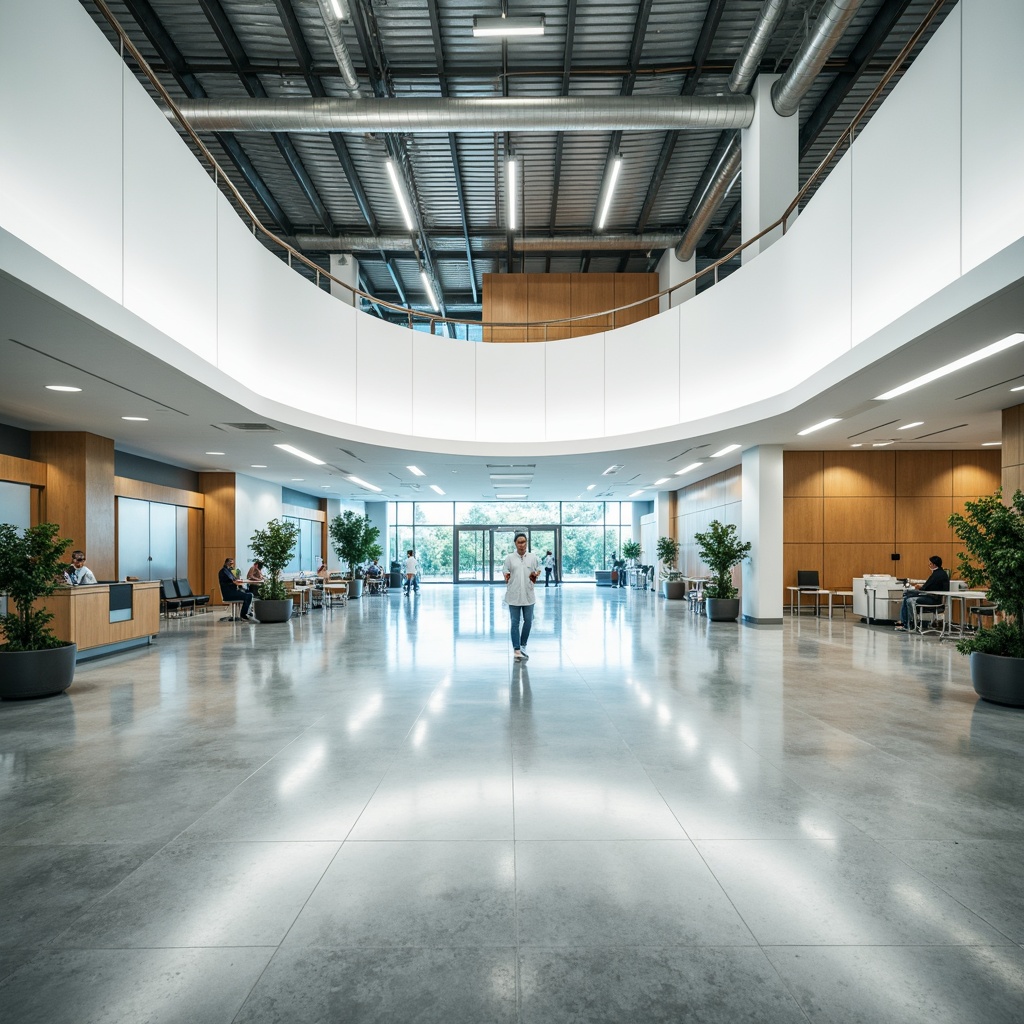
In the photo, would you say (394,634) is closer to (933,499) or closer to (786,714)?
(786,714)

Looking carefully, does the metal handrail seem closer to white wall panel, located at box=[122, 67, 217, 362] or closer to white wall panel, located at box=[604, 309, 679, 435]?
white wall panel, located at box=[122, 67, 217, 362]

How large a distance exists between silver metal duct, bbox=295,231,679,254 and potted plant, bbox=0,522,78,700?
37.7 feet

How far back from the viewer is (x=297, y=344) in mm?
11789

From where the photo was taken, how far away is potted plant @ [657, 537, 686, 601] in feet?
74.7

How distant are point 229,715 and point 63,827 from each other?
2677 mm

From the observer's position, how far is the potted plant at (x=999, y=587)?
662cm

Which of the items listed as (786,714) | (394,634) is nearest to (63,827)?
(786,714)

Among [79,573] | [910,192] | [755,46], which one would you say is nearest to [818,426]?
[910,192]

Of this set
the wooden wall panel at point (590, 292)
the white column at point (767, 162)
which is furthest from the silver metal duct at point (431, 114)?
the wooden wall panel at point (590, 292)

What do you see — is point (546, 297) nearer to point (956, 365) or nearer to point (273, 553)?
point (273, 553)

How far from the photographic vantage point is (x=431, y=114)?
10383mm

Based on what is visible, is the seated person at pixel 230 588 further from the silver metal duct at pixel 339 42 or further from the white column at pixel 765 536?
the white column at pixel 765 536

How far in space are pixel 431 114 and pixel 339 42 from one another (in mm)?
1824

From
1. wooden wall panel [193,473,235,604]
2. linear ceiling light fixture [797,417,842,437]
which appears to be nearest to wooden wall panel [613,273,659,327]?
linear ceiling light fixture [797,417,842,437]
